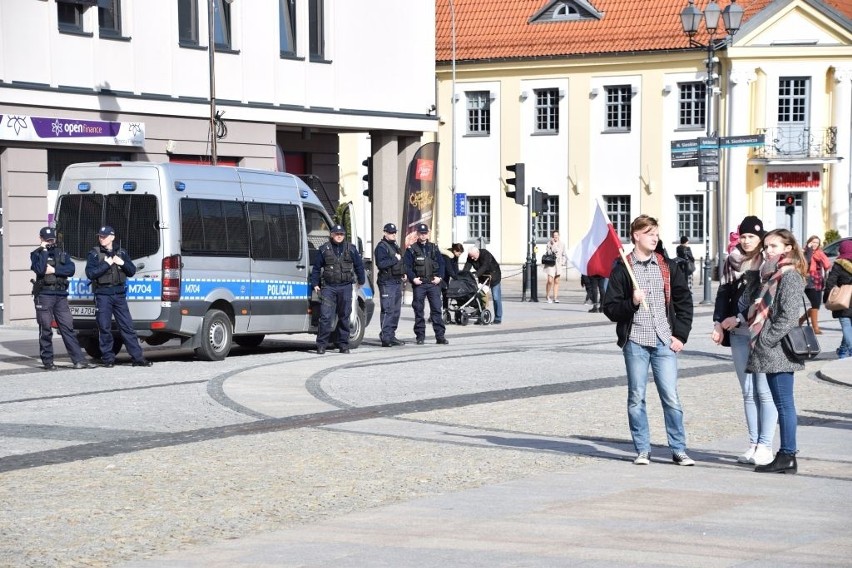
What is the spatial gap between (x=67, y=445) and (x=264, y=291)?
30.7 ft

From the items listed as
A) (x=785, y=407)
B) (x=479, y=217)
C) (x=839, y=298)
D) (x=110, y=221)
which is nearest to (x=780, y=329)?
(x=785, y=407)

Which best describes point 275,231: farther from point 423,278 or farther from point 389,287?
point 423,278

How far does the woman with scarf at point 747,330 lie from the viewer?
35.9 ft

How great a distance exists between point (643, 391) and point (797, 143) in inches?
1829

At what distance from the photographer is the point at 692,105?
2249 inches

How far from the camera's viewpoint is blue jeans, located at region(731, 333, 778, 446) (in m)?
10.9

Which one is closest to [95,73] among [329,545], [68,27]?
[68,27]

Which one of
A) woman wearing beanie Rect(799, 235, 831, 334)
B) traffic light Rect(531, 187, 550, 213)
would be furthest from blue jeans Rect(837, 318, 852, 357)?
traffic light Rect(531, 187, 550, 213)

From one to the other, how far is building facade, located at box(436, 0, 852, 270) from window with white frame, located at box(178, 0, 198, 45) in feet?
73.7

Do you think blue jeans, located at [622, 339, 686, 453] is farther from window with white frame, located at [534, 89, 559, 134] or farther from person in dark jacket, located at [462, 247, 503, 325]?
window with white frame, located at [534, 89, 559, 134]

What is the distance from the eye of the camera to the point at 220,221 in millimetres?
20766

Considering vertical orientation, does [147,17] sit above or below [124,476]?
above

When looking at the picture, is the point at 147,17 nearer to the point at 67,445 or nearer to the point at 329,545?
the point at 67,445

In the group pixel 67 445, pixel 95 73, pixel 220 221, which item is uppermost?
pixel 95 73
